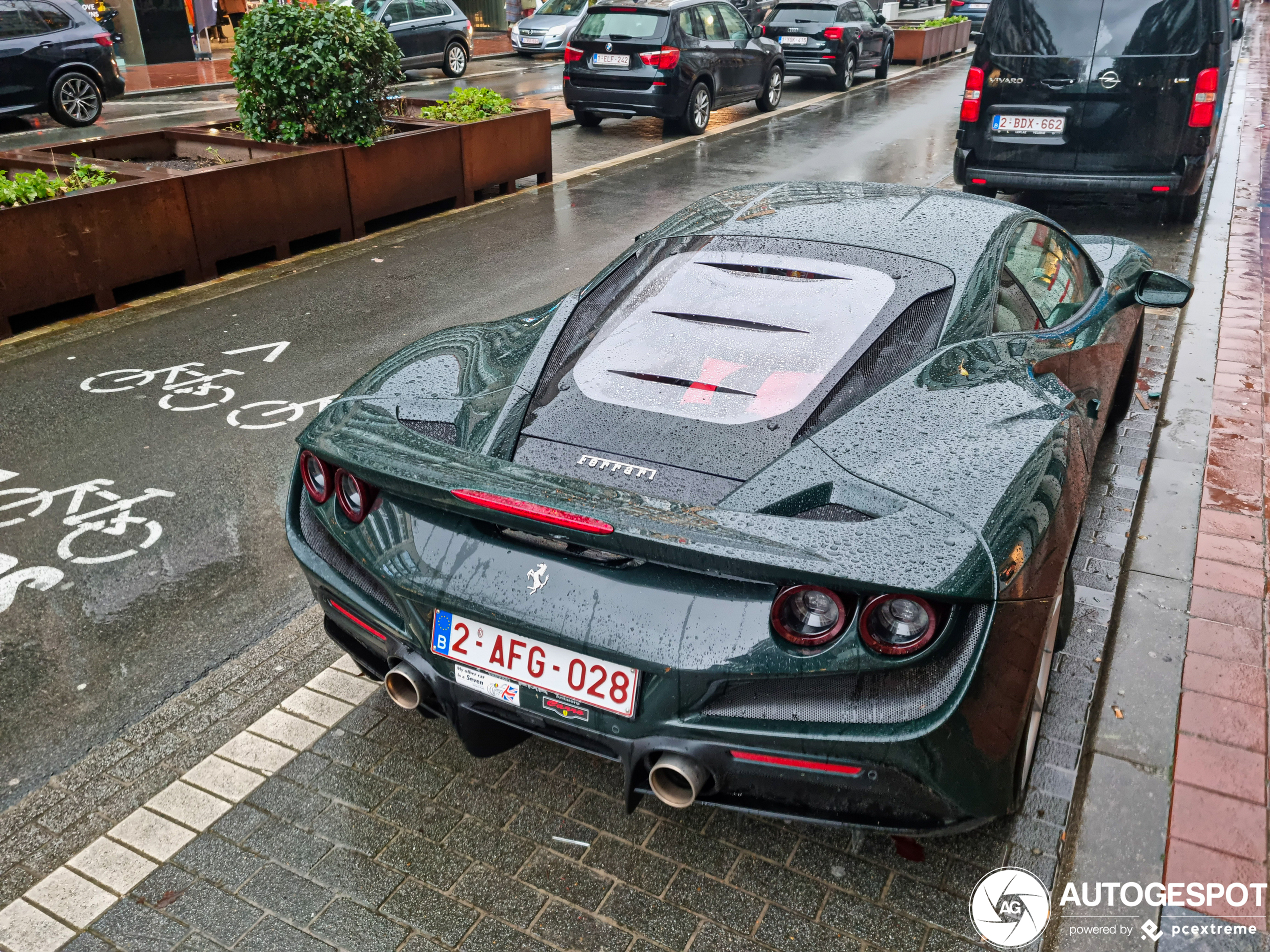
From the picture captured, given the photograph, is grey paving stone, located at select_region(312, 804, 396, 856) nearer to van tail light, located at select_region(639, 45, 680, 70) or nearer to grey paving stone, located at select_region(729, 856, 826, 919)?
grey paving stone, located at select_region(729, 856, 826, 919)

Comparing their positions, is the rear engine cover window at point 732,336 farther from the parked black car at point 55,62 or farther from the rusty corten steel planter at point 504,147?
the parked black car at point 55,62

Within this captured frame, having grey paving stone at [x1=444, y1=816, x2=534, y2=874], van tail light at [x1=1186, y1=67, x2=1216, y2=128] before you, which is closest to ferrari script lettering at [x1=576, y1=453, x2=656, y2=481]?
grey paving stone at [x1=444, y1=816, x2=534, y2=874]

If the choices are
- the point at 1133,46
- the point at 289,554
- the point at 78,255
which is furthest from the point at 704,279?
the point at 1133,46

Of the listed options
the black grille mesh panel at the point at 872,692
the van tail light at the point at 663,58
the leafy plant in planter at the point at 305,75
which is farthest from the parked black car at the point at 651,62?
the black grille mesh panel at the point at 872,692

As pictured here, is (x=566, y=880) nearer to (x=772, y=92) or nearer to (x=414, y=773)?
(x=414, y=773)

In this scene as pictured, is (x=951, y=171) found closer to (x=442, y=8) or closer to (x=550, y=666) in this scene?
(x=550, y=666)

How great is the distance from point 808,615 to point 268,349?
5.60 m

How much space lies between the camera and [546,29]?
25.7 meters

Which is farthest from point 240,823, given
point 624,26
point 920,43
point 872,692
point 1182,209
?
point 920,43

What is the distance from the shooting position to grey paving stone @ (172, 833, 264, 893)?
8.96 ft

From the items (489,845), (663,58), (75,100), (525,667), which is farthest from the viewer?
(75,100)

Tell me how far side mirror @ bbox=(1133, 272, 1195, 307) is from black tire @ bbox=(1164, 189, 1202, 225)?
596 cm

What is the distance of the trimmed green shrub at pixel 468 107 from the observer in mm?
11547

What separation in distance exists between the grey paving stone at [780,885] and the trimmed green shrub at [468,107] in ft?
33.6
